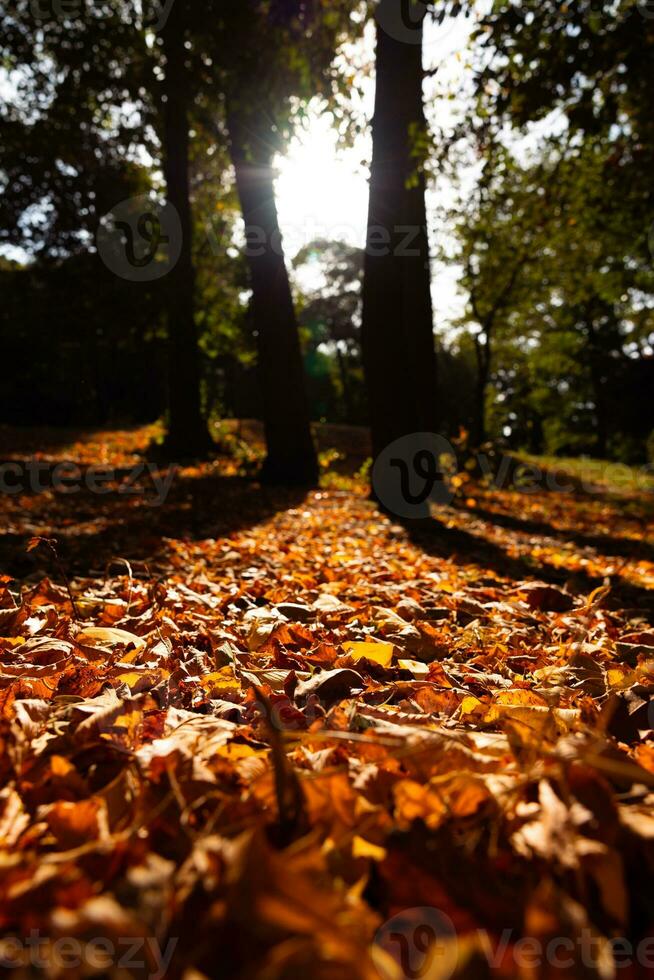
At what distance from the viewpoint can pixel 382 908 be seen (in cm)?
77

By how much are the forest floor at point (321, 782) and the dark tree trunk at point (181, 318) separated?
316 inches

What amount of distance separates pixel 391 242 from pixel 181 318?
5348 mm

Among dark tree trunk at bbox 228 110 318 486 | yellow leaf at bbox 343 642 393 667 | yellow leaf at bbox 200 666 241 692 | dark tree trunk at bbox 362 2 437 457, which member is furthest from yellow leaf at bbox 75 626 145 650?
dark tree trunk at bbox 228 110 318 486

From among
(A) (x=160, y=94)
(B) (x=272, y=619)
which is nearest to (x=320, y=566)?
(B) (x=272, y=619)

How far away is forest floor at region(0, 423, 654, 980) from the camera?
65 cm

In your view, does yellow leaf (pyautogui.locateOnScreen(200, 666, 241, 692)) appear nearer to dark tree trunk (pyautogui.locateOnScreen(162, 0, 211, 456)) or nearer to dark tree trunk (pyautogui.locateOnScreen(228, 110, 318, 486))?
dark tree trunk (pyautogui.locateOnScreen(228, 110, 318, 486))

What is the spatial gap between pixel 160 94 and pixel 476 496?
778cm

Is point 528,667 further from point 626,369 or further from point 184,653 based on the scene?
point 626,369

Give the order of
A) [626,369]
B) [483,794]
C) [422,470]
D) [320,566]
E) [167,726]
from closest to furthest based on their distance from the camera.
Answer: [483,794] < [167,726] < [320,566] < [422,470] < [626,369]

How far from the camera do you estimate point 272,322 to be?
8.41m

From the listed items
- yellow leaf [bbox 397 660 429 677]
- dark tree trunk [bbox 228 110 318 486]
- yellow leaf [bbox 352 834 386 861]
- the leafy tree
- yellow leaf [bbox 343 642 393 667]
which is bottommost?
yellow leaf [bbox 397 660 429 677]

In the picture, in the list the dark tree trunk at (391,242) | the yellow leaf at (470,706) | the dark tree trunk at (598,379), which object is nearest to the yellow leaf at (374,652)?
the yellow leaf at (470,706)

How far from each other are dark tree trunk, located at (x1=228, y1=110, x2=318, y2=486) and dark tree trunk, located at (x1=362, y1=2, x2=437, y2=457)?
215 centimetres

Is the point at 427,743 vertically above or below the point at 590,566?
above
